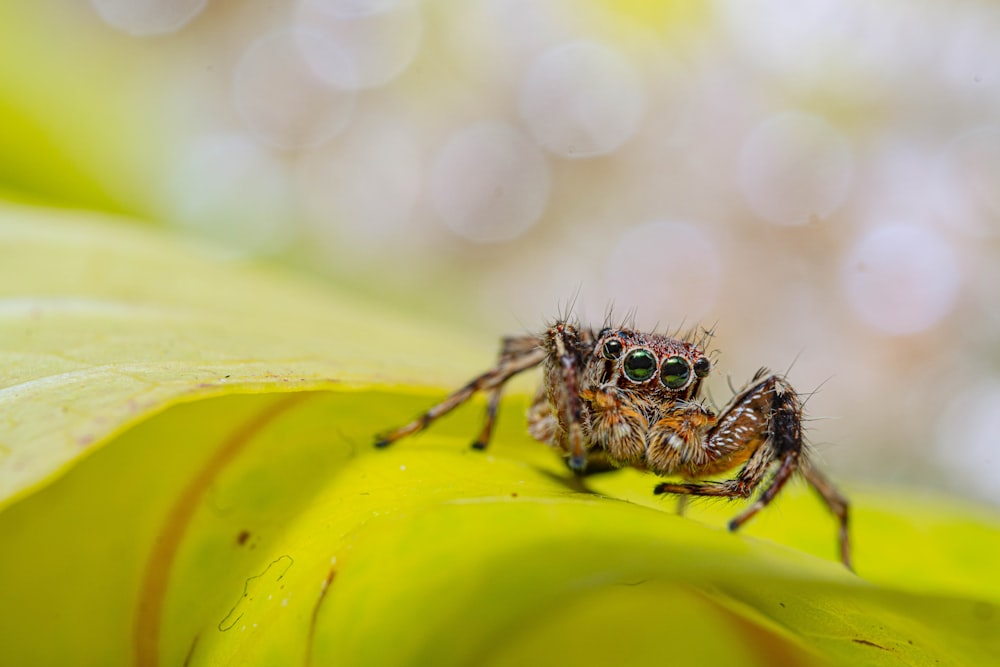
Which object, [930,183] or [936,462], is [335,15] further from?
[936,462]

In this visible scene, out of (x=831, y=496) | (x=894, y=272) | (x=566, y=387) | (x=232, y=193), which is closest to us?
(x=566, y=387)

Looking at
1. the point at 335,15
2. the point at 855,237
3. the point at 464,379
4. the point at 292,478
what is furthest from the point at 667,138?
the point at 292,478

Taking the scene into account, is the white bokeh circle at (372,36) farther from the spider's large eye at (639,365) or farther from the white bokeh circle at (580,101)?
the spider's large eye at (639,365)

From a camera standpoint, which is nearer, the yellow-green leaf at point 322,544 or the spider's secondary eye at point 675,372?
the yellow-green leaf at point 322,544

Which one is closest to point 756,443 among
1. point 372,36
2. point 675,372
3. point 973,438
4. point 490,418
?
point 675,372

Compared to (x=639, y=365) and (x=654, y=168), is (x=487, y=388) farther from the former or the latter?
(x=654, y=168)

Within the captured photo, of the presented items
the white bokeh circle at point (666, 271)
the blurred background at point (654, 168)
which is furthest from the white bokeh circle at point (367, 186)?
the white bokeh circle at point (666, 271)
